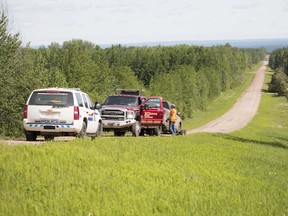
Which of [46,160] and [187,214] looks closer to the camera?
[187,214]

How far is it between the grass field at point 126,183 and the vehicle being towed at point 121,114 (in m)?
8.15

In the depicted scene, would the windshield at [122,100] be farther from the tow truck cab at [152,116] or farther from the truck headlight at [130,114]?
the truck headlight at [130,114]

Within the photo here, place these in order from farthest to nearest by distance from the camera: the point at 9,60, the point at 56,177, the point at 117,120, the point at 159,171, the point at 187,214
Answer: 1. the point at 9,60
2. the point at 117,120
3. the point at 159,171
4. the point at 56,177
5. the point at 187,214

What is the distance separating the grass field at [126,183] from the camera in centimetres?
916

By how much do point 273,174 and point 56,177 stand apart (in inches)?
329

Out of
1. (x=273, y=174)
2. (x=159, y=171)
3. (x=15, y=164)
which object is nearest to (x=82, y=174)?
(x=15, y=164)

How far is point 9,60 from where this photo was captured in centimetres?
4022

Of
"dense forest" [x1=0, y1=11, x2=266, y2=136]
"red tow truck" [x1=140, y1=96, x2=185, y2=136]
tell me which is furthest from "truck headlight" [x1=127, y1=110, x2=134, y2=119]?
"dense forest" [x1=0, y1=11, x2=266, y2=136]

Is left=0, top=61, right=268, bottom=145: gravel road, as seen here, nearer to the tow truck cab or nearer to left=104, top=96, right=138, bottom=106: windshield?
the tow truck cab

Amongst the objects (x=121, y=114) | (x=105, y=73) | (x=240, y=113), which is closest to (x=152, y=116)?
(x=121, y=114)

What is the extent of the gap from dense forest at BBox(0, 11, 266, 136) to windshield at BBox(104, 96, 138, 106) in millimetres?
14577

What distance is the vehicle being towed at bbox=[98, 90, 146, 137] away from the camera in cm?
2499

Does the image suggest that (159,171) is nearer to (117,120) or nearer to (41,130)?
(41,130)

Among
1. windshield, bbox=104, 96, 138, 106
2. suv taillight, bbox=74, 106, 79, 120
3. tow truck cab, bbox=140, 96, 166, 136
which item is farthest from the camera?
tow truck cab, bbox=140, 96, 166, 136
